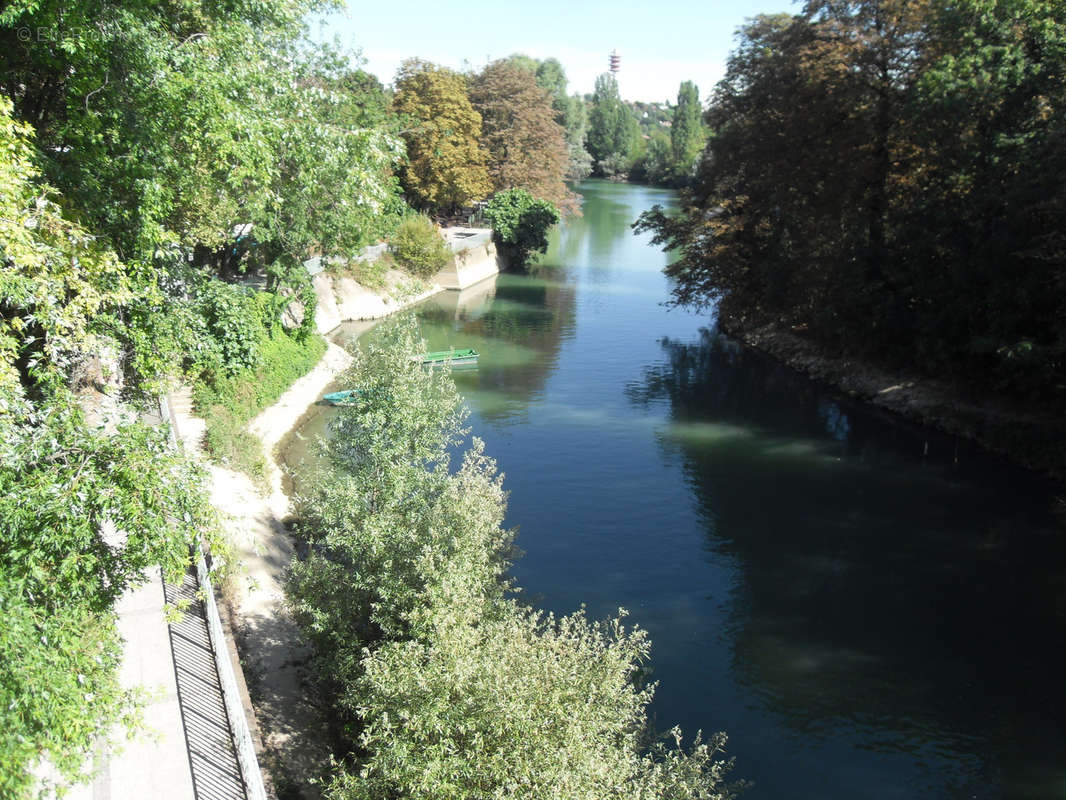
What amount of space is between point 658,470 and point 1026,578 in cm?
1114

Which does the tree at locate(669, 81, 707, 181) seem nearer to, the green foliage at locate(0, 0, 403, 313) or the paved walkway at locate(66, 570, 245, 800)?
the green foliage at locate(0, 0, 403, 313)

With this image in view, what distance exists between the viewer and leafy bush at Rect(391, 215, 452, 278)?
54.9 m

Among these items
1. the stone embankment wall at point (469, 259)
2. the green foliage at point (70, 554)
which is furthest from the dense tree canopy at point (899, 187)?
the green foliage at point (70, 554)

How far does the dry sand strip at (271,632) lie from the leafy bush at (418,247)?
30808 millimetres

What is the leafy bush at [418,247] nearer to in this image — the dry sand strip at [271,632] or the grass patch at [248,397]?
the grass patch at [248,397]

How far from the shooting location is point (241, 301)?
1080 inches

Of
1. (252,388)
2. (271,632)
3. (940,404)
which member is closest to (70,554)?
(271,632)

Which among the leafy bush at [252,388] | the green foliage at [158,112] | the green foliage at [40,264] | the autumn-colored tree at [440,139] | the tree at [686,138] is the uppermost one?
the tree at [686,138]

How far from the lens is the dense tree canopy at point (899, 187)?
1106 inches

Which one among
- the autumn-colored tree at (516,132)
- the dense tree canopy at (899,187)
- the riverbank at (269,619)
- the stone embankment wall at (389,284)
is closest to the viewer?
the riverbank at (269,619)

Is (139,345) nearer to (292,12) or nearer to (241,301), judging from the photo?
(292,12)

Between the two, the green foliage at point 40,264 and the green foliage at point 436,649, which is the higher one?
the green foliage at point 40,264

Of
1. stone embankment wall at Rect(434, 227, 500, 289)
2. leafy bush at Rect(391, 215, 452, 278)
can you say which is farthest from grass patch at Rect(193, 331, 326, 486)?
stone embankment wall at Rect(434, 227, 500, 289)

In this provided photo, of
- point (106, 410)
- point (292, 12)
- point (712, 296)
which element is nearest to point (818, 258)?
point (712, 296)
